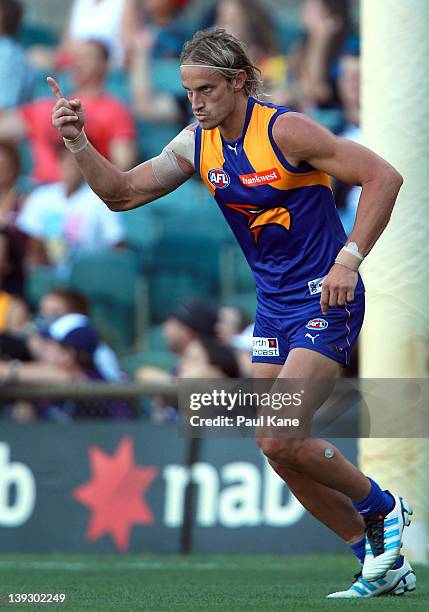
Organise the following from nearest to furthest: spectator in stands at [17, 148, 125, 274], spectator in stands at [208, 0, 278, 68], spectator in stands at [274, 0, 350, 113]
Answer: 1. spectator in stands at [17, 148, 125, 274]
2. spectator in stands at [274, 0, 350, 113]
3. spectator in stands at [208, 0, 278, 68]

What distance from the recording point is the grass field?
5156mm

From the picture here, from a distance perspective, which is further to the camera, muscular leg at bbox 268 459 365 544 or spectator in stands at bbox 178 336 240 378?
spectator in stands at bbox 178 336 240 378

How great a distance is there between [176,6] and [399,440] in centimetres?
723

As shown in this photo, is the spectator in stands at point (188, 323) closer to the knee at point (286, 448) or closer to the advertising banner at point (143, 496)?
the advertising banner at point (143, 496)

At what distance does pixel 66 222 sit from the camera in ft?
38.2

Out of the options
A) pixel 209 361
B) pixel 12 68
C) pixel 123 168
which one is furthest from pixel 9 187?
pixel 209 361

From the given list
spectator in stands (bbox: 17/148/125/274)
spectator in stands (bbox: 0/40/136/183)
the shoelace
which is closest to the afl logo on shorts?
the shoelace

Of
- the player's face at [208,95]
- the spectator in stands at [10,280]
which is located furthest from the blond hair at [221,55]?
the spectator in stands at [10,280]

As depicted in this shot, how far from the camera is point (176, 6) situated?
13.6m

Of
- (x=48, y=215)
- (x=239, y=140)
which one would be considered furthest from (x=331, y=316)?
(x=48, y=215)

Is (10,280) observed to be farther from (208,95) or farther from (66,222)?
(208,95)

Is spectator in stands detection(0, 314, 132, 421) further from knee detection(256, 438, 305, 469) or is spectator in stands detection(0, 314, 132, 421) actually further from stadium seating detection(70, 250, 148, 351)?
knee detection(256, 438, 305, 469)
